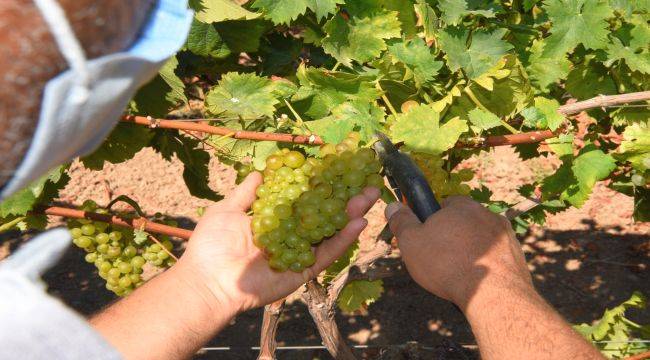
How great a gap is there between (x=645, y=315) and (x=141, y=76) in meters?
3.88

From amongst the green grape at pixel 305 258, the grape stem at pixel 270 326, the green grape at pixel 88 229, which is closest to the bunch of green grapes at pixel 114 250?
the green grape at pixel 88 229

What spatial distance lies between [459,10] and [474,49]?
0.13 metres

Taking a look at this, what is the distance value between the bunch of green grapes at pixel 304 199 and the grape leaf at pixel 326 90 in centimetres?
34

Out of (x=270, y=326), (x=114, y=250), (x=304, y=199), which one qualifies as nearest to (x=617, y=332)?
(x=270, y=326)

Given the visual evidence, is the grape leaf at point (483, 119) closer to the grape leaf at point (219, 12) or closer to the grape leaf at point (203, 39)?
the grape leaf at point (219, 12)

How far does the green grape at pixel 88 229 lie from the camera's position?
2371mm

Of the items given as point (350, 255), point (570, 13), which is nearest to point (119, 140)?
point (350, 255)

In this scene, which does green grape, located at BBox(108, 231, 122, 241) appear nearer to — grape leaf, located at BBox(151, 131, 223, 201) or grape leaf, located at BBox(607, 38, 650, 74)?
grape leaf, located at BBox(151, 131, 223, 201)

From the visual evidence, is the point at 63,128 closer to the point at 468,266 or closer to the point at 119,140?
the point at 468,266

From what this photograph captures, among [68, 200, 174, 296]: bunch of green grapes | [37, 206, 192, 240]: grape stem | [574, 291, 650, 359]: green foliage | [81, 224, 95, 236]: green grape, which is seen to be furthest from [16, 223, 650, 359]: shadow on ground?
[37, 206, 192, 240]: grape stem

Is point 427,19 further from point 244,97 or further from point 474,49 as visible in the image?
point 244,97

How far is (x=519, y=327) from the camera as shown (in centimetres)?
140

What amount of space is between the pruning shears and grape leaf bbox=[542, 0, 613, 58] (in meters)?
0.77

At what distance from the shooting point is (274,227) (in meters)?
1.63
